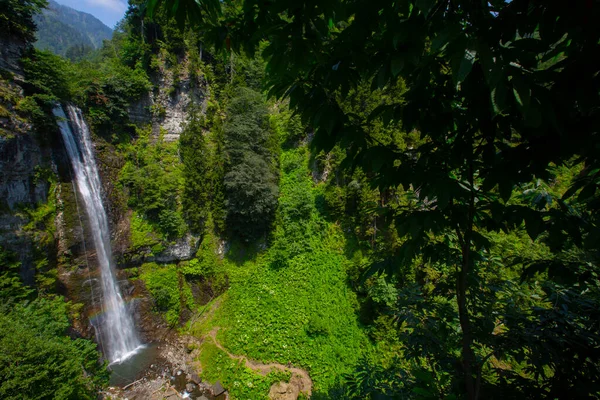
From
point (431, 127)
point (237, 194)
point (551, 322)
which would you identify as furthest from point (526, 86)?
point (237, 194)

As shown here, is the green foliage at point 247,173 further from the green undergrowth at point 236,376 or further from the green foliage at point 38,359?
the green foliage at point 38,359

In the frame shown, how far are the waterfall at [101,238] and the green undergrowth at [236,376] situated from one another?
13.4 ft

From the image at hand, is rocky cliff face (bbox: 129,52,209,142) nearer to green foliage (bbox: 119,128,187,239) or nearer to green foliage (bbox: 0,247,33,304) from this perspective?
green foliage (bbox: 119,128,187,239)

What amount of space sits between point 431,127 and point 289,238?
12159 millimetres

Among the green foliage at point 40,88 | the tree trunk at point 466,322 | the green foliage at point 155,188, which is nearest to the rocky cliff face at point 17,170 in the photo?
the green foliage at point 40,88

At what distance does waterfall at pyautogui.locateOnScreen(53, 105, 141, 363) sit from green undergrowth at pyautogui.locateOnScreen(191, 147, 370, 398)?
10.2 feet

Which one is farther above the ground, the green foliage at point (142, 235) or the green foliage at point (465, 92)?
the green foliage at point (465, 92)

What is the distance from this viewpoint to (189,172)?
44.1ft

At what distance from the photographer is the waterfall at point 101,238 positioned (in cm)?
1092

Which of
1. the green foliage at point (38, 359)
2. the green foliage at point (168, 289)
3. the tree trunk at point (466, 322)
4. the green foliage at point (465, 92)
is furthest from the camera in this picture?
the green foliage at point (168, 289)

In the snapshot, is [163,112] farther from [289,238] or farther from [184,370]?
[184,370]

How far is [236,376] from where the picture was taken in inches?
365

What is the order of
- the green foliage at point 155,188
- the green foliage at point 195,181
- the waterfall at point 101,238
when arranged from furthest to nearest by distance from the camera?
1. the green foliage at point 195,181
2. the green foliage at point 155,188
3. the waterfall at point 101,238

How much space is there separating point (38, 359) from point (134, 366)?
5046 mm
